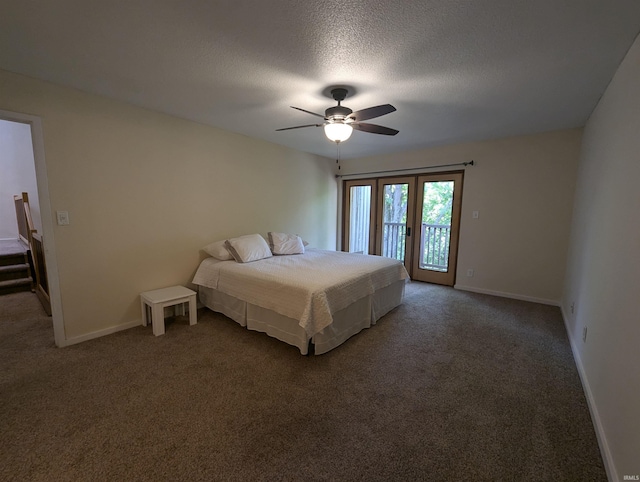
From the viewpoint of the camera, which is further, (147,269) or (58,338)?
(147,269)

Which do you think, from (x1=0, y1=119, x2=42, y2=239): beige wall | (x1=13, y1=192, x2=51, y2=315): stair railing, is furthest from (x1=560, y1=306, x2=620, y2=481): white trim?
(x1=0, y1=119, x2=42, y2=239): beige wall

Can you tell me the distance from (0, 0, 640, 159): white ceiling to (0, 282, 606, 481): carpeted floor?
2379 millimetres

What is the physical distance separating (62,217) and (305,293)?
2345 mm

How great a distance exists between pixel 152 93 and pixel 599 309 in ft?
13.4

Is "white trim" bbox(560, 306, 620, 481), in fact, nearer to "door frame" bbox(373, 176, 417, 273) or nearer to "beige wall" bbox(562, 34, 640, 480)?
"beige wall" bbox(562, 34, 640, 480)

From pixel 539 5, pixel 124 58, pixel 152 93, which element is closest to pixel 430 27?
pixel 539 5

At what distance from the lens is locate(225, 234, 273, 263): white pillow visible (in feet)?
11.0

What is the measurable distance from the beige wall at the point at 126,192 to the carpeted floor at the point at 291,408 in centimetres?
58

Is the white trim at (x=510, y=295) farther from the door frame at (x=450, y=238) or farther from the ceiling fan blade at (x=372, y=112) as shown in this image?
the ceiling fan blade at (x=372, y=112)

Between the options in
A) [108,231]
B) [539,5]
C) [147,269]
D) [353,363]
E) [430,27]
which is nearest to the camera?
[539,5]

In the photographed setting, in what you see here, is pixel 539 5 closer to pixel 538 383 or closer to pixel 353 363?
pixel 538 383

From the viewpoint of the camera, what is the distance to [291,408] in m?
1.80

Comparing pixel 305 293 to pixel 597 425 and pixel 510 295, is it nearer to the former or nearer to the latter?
pixel 597 425

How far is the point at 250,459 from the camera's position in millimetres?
1433
